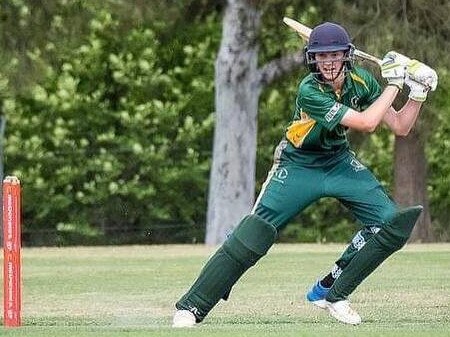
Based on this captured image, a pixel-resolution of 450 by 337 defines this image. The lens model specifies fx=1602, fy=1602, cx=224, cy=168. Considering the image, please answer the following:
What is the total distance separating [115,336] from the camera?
29.3 ft

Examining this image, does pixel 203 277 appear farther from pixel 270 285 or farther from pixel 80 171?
pixel 80 171

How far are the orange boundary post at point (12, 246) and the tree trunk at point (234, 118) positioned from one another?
1789 centimetres

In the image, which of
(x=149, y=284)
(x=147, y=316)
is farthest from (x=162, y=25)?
(x=147, y=316)

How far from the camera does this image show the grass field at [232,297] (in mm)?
9594

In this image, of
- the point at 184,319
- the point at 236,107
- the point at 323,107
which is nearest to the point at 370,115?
the point at 323,107

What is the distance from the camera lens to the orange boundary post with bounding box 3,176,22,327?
30.6 ft

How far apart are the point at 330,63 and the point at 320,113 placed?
0.33 m

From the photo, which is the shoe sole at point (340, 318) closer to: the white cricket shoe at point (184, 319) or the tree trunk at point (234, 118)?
the white cricket shoe at point (184, 319)

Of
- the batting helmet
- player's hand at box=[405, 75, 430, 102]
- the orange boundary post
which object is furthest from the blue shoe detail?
the orange boundary post

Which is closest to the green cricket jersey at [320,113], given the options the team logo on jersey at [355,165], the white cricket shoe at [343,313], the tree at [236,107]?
the team logo on jersey at [355,165]

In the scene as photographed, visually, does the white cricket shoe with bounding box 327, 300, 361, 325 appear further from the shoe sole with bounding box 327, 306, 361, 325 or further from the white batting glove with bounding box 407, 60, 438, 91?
the white batting glove with bounding box 407, 60, 438, 91

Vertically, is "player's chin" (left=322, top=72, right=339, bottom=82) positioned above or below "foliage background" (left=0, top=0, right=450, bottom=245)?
above

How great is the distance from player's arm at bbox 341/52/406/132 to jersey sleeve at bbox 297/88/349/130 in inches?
1.9

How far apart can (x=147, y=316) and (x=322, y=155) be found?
2283mm
